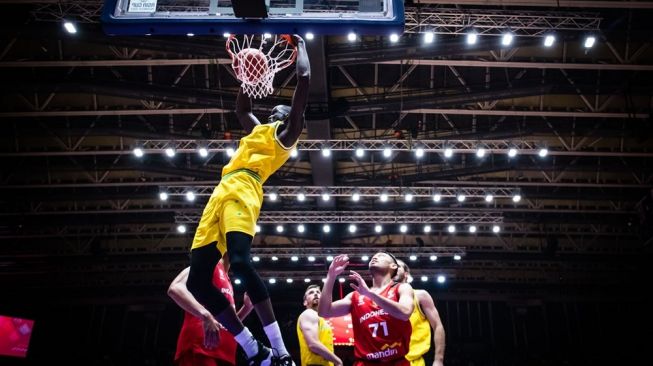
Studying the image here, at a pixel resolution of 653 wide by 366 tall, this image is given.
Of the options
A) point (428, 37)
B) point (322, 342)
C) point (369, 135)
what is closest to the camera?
point (322, 342)

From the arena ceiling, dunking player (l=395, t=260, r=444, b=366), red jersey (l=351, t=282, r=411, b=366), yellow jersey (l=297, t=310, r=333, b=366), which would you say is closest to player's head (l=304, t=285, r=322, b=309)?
yellow jersey (l=297, t=310, r=333, b=366)

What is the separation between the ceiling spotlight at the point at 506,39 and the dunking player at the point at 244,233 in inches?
320

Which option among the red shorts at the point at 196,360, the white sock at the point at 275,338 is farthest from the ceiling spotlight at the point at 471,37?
the white sock at the point at 275,338

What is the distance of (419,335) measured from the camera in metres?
5.67

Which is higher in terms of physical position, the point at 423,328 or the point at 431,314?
the point at 431,314

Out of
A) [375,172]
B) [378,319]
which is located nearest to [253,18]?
[378,319]

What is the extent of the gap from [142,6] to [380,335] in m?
3.29

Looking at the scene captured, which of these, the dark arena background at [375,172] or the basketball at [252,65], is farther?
the dark arena background at [375,172]

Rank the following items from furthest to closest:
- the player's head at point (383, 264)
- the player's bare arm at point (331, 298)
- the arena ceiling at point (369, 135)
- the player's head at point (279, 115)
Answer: the arena ceiling at point (369, 135) < the player's head at point (383, 264) < the player's bare arm at point (331, 298) < the player's head at point (279, 115)

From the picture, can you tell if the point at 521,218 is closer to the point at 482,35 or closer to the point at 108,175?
the point at 482,35

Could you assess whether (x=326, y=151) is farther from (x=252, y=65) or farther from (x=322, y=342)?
(x=252, y=65)

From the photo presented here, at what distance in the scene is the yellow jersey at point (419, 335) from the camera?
550 cm

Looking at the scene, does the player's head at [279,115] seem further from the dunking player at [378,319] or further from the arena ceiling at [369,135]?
the arena ceiling at [369,135]

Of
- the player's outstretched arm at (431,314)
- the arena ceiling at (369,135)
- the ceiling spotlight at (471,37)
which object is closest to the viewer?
the player's outstretched arm at (431,314)
